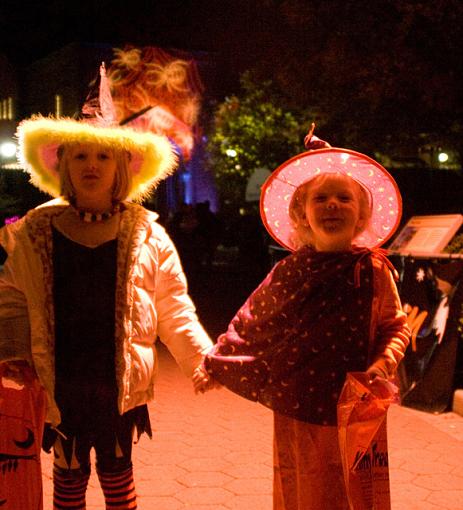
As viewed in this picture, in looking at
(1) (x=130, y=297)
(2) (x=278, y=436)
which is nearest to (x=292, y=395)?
(2) (x=278, y=436)

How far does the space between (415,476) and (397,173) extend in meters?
11.5

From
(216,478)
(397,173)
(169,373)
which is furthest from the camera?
(397,173)

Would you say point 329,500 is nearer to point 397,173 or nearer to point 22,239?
point 22,239

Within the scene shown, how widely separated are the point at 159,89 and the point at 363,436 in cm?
3061

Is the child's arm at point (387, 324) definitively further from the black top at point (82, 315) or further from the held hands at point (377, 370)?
the black top at point (82, 315)

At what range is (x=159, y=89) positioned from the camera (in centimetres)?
3203

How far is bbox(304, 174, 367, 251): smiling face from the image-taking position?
3.03m

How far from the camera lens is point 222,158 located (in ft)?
97.5

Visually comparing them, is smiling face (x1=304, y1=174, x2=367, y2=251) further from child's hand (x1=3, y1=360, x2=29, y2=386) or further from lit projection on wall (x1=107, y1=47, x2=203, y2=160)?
lit projection on wall (x1=107, y1=47, x2=203, y2=160)

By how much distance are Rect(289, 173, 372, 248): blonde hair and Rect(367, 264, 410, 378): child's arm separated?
1.00 feet

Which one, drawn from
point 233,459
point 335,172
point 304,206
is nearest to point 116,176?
point 304,206

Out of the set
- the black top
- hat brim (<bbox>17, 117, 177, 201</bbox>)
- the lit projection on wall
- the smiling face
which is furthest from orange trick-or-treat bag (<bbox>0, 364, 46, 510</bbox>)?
the lit projection on wall

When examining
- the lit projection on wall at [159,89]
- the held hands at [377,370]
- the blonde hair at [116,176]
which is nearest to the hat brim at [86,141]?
the blonde hair at [116,176]

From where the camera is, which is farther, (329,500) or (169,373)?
(169,373)
